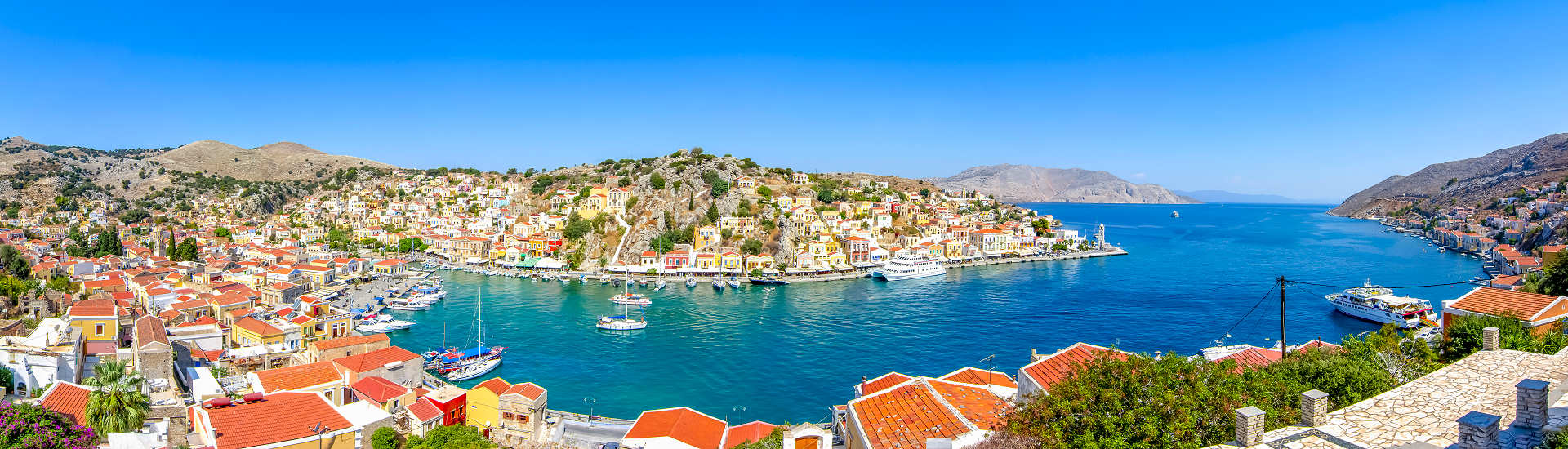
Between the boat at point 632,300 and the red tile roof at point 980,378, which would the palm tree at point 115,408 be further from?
the boat at point 632,300

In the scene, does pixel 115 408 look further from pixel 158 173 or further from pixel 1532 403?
pixel 158 173

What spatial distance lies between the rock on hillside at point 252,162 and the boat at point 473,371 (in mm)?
80719

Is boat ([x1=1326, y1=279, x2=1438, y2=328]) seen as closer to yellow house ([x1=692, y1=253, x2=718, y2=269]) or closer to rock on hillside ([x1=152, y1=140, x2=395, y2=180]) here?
yellow house ([x1=692, y1=253, x2=718, y2=269])

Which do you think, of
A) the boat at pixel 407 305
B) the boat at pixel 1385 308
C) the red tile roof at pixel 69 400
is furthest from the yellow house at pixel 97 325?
the boat at pixel 1385 308

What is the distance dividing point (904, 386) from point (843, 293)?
23.7 metres

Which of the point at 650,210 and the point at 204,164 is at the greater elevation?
the point at 204,164

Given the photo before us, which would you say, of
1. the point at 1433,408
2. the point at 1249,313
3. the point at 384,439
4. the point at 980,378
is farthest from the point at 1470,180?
the point at 384,439

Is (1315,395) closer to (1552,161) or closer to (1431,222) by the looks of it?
(1431,222)

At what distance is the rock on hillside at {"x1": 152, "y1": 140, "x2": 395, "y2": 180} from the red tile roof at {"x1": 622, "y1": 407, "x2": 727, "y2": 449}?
8942cm

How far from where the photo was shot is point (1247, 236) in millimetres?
60844

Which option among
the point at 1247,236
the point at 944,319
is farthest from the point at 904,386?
the point at 1247,236

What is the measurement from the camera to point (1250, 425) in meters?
4.40

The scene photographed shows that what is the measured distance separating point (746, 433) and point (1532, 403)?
855 centimetres

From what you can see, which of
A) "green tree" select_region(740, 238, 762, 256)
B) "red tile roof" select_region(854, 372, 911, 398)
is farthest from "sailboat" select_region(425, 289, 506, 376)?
"green tree" select_region(740, 238, 762, 256)
